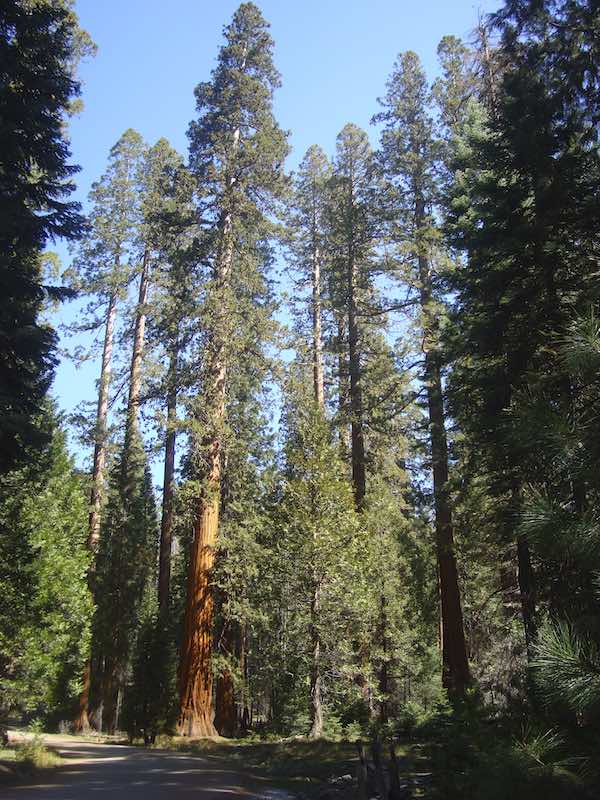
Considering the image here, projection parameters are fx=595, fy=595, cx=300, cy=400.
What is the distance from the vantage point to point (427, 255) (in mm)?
19094

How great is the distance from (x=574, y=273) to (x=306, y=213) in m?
18.3

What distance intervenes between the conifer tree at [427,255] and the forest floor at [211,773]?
4.15 meters

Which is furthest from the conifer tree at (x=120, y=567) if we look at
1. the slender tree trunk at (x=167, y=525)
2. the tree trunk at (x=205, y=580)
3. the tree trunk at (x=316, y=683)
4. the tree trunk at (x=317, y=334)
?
the tree trunk at (x=316, y=683)

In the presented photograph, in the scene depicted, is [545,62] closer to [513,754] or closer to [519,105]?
[519,105]

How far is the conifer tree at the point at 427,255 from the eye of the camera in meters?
15.4

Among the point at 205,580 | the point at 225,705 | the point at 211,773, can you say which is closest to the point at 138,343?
the point at 205,580

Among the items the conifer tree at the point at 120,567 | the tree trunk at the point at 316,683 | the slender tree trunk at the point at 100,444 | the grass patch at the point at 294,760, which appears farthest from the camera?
the conifer tree at the point at 120,567

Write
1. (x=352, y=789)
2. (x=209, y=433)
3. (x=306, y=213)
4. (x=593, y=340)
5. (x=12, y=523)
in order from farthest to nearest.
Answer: (x=306, y=213) < (x=209, y=433) < (x=12, y=523) < (x=352, y=789) < (x=593, y=340)

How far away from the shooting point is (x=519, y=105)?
10320 millimetres

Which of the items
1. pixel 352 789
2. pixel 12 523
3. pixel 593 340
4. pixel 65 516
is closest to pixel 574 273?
pixel 593 340

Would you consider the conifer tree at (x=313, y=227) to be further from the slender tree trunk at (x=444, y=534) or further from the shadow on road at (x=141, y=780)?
the shadow on road at (x=141, y=780)

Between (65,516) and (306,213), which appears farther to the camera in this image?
(306,213)

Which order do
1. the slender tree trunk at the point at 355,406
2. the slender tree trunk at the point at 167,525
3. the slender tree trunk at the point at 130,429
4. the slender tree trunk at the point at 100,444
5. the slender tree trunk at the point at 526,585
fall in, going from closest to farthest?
the slender tree trunk at the point at 526,585, the slender tree trunk at the point at 355,406, the slender tree trunk at the point at 167,525, the slender tree trunk at the point at 100,444, the slender tree trunk at the point at 130,429

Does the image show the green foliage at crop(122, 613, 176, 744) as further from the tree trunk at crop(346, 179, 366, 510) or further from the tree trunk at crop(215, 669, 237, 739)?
the tree trunk at crop(346, 179, 366, 510)
